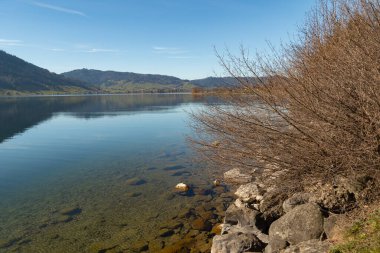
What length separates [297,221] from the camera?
10984mm

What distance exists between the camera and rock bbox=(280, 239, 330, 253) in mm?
9084

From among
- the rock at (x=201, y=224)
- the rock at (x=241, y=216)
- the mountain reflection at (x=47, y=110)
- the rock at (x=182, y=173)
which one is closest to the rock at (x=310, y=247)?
the rock at (x=241, y=216)

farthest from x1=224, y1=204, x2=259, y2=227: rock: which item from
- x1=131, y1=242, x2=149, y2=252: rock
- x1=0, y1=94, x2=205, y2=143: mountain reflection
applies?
x1=0, y1=94, x2=205, y2=143: mountain reflection

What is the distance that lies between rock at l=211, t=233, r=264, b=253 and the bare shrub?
8.83ft

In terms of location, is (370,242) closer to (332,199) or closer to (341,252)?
(341,252)

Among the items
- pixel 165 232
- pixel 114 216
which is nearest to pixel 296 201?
pixel 165 232

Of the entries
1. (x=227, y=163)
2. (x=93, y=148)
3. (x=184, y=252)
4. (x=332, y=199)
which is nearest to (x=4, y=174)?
(x=93, y=148)

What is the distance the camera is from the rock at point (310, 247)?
9084 mm

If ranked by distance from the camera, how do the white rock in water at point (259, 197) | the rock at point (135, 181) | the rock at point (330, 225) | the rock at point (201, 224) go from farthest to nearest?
the rock at point (135, 181)
the rock at point (201, 224)
the white rock in water at point (259, 197)
the rock at point (330, 225)

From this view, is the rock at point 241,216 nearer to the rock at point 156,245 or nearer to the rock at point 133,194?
the rock at point 156,245

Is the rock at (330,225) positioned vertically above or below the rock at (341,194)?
below

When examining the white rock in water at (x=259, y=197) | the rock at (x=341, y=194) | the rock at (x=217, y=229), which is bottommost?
the rock at (x=217, y=229)

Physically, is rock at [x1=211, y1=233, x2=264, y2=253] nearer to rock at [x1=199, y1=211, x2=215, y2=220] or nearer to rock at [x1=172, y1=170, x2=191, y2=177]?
rock at [x1=199, y1=211, x2=215, y2=220]

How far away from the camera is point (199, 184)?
22.5 metres
